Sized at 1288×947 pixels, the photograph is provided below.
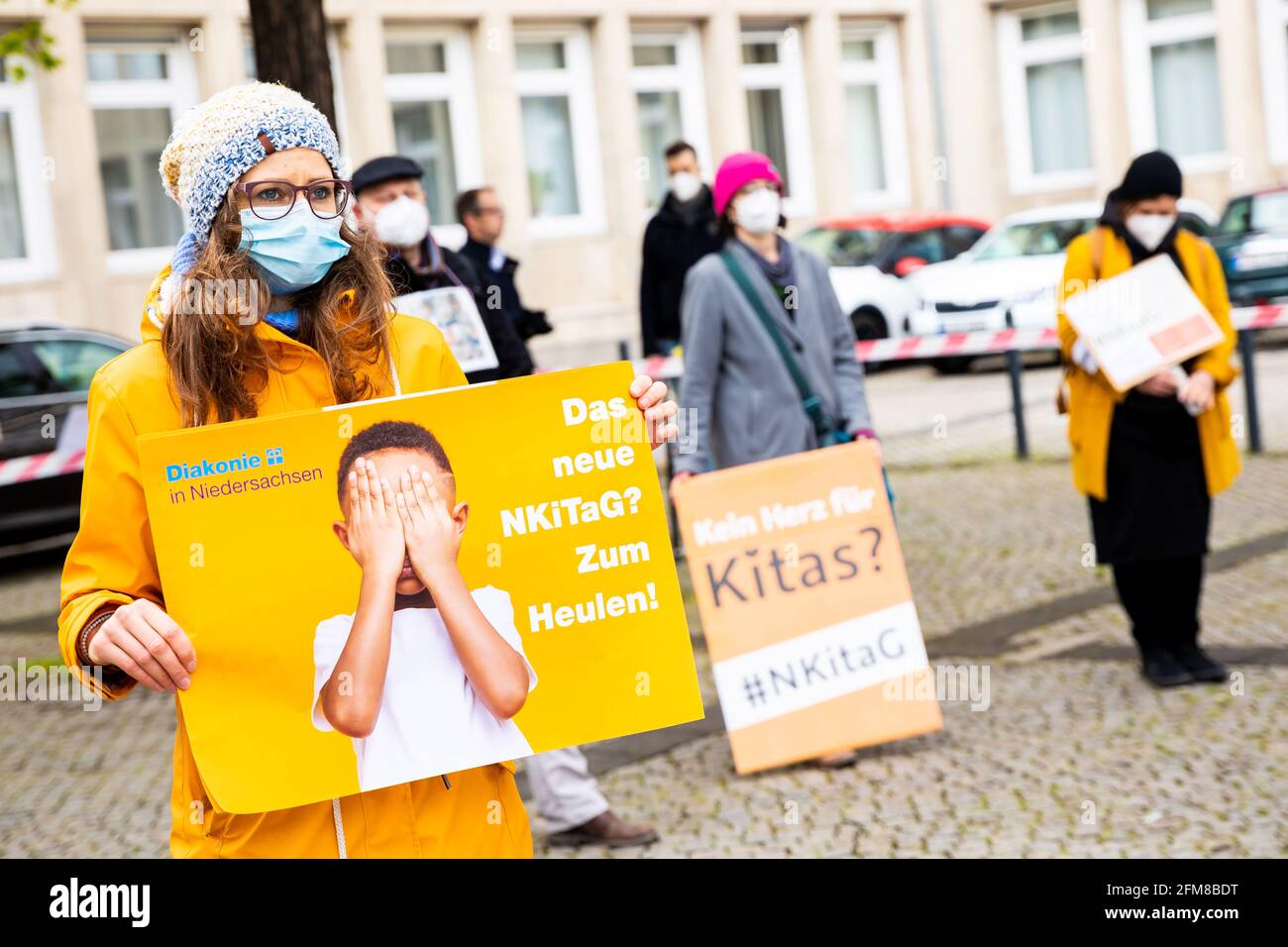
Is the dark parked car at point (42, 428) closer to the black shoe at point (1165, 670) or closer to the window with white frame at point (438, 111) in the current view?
the black shoe at point (1165, 670)

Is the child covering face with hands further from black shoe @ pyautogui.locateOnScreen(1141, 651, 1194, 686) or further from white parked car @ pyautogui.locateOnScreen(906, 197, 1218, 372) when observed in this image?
white parked car @ pyautogui.locateOnScreen(906, 197, 1218, 372)

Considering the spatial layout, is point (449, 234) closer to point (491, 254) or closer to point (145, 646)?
point (491, 254)

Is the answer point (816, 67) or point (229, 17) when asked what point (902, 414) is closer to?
point (229, 17)

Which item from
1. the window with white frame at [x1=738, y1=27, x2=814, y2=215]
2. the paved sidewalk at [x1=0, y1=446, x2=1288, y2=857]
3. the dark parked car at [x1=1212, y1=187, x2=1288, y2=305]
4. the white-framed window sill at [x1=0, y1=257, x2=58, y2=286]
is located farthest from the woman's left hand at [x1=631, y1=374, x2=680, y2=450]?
the window with white frame at [x1=738, y1=27, x2=814, y2=215]

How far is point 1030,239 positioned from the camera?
20.7 m

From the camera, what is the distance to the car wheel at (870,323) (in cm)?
2108

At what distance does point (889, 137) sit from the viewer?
3077 cm

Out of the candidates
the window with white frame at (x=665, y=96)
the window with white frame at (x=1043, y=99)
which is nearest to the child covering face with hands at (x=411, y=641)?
the window with white frame at (x=665, y=96)

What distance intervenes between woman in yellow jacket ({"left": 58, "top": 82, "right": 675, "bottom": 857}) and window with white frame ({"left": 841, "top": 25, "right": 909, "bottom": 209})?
92.4 ft

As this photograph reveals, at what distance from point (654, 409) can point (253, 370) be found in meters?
0.63

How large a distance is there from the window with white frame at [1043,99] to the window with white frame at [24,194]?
1741cm
